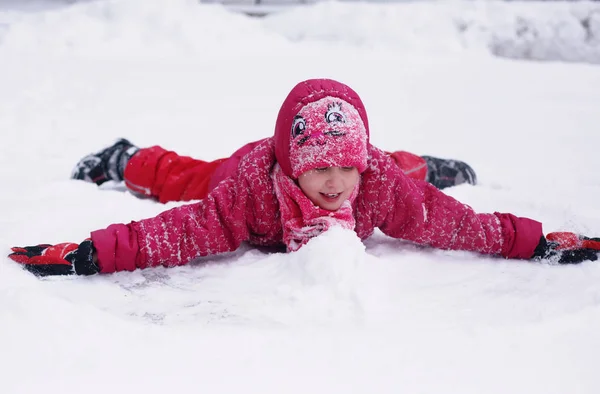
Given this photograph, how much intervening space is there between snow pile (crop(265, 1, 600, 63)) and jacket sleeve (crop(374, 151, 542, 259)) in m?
2.86

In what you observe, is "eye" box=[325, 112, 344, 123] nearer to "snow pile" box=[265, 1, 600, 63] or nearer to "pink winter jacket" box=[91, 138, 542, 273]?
"pink winter jacket" box=[91, 138, 542, 273]

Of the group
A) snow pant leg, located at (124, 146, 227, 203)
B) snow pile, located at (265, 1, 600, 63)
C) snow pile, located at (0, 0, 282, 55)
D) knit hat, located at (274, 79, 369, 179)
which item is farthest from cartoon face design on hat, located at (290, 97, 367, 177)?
snow pile, located at (265, 1, 600, 63)

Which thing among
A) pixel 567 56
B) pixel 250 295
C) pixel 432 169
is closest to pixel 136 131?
pixel 432 169

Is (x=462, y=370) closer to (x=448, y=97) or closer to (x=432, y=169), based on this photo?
(x=432, y=169)

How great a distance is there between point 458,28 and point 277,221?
3.47 metres

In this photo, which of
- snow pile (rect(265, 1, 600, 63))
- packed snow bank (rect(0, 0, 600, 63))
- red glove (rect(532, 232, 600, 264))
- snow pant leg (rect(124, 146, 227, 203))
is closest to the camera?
red glove (rect(532, 232, 600, 264))

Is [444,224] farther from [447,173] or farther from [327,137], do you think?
[447,173]

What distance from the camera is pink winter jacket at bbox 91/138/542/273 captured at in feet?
3.93

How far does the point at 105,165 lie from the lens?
187 centimetres

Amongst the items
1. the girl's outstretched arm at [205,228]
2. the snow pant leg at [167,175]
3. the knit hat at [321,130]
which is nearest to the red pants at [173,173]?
the snow pant leg at [167,175]

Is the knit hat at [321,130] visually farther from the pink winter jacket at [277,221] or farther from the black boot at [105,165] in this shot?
the black boot at [105,165]

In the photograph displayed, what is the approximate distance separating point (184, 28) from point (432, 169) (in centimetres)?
240

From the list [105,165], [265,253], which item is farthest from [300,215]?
[105,165]

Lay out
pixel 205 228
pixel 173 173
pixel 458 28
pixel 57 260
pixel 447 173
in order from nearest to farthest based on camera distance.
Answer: pixel 57 260 → pixel 205 228 → pixel 173 173 → pixel 447 173 → pixel 458 28
